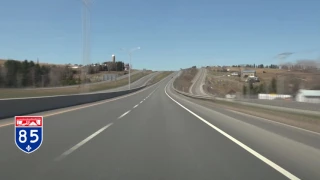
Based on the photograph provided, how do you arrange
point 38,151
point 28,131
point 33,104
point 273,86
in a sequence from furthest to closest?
point 273,86 → point 33,104 → point 38,151 → point 28,131

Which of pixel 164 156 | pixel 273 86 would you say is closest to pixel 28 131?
pixel 164 156

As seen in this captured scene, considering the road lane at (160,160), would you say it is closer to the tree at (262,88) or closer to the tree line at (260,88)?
the tree line at (260,88)

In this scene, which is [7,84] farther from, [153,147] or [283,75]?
[153,147]

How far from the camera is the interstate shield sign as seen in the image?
17.0 ft

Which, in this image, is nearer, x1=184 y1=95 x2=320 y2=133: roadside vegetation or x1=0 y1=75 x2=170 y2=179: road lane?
x1=0 y1=75 x2=170 y2=179: road lane

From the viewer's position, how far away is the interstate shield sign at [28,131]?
5.17 m

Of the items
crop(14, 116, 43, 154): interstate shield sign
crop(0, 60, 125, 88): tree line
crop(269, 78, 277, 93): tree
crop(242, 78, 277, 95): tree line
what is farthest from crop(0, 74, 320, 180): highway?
crop(0, 60, 125, 88): tree line

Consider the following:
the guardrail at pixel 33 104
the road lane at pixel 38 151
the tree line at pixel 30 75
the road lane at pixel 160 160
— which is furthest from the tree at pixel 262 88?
the road lane at pixel 160 160

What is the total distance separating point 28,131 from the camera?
523 cm

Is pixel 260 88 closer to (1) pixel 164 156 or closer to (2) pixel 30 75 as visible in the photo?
(2) pixel 30 75

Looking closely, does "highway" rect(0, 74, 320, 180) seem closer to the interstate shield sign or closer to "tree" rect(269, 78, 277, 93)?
the interstate shield sign

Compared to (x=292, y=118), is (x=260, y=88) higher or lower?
lower

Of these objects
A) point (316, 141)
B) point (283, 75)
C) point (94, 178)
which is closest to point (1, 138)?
point (94, 178)

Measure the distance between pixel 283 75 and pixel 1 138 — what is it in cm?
7865
